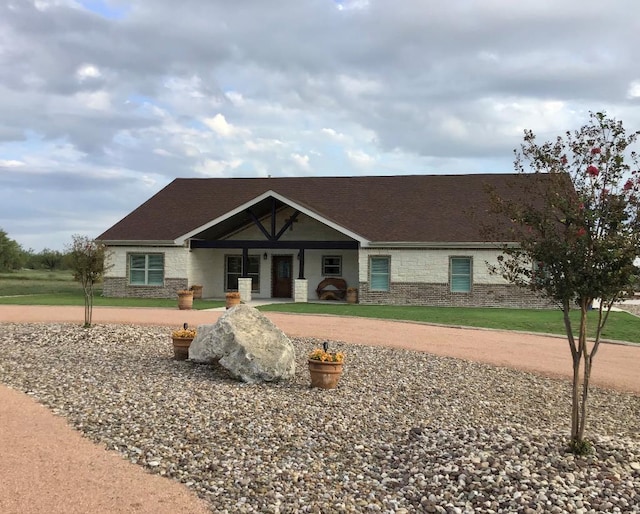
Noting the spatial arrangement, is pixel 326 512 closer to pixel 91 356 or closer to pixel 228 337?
pixel 228 337

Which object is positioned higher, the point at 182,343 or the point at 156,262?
the point at 156,262

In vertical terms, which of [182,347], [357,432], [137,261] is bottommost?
[357,432]

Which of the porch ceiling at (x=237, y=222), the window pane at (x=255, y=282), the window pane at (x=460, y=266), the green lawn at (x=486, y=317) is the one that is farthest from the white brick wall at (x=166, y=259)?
the window pane at (x=460, y=266)

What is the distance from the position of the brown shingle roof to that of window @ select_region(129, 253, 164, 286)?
0.87 metres

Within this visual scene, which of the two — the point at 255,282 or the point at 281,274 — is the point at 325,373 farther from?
the point at 255,282

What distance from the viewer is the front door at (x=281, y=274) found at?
94.7 feet

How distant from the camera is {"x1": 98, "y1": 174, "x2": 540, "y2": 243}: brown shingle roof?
26.2 meters

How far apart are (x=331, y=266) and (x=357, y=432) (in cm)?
2124

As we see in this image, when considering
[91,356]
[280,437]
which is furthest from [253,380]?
[91,356]

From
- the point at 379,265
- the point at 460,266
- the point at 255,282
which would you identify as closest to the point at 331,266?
the point at 379,265

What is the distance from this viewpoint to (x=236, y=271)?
96.6 ft

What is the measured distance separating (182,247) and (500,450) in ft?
74.8

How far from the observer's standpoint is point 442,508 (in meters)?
4.90

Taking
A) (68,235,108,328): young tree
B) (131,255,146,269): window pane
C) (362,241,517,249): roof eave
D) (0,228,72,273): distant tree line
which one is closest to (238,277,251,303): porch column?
(131,255,146,269): window pane
